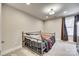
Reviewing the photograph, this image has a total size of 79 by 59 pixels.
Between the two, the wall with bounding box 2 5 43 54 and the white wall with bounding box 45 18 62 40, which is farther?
the white wall with bounding box 45 18 62 40

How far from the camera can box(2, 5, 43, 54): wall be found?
1.43 metres

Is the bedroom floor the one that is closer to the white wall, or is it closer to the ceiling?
the white wall

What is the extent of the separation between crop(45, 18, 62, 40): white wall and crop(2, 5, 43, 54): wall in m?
0.11

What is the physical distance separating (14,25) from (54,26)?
65cm

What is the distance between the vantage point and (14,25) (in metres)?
1.48

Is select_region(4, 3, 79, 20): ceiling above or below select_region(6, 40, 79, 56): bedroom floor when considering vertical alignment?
above

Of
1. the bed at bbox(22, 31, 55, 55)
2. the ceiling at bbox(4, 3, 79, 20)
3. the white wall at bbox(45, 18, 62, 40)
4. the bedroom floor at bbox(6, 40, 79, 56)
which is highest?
the ceiling at bbox(4, 3, 79, 20)

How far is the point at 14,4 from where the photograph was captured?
57.6 inches

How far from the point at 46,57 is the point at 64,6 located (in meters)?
0.86

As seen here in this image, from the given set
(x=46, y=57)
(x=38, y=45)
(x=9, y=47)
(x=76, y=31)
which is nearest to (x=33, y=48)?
(x=38, y=45)

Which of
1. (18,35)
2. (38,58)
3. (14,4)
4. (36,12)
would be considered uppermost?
(14,4)

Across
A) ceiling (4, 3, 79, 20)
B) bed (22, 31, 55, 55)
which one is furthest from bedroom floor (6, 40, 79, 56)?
ceiling (4, 3, 79, 20)

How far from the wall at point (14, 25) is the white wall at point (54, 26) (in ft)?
0.36

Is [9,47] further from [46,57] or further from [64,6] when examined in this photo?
[64,6]
